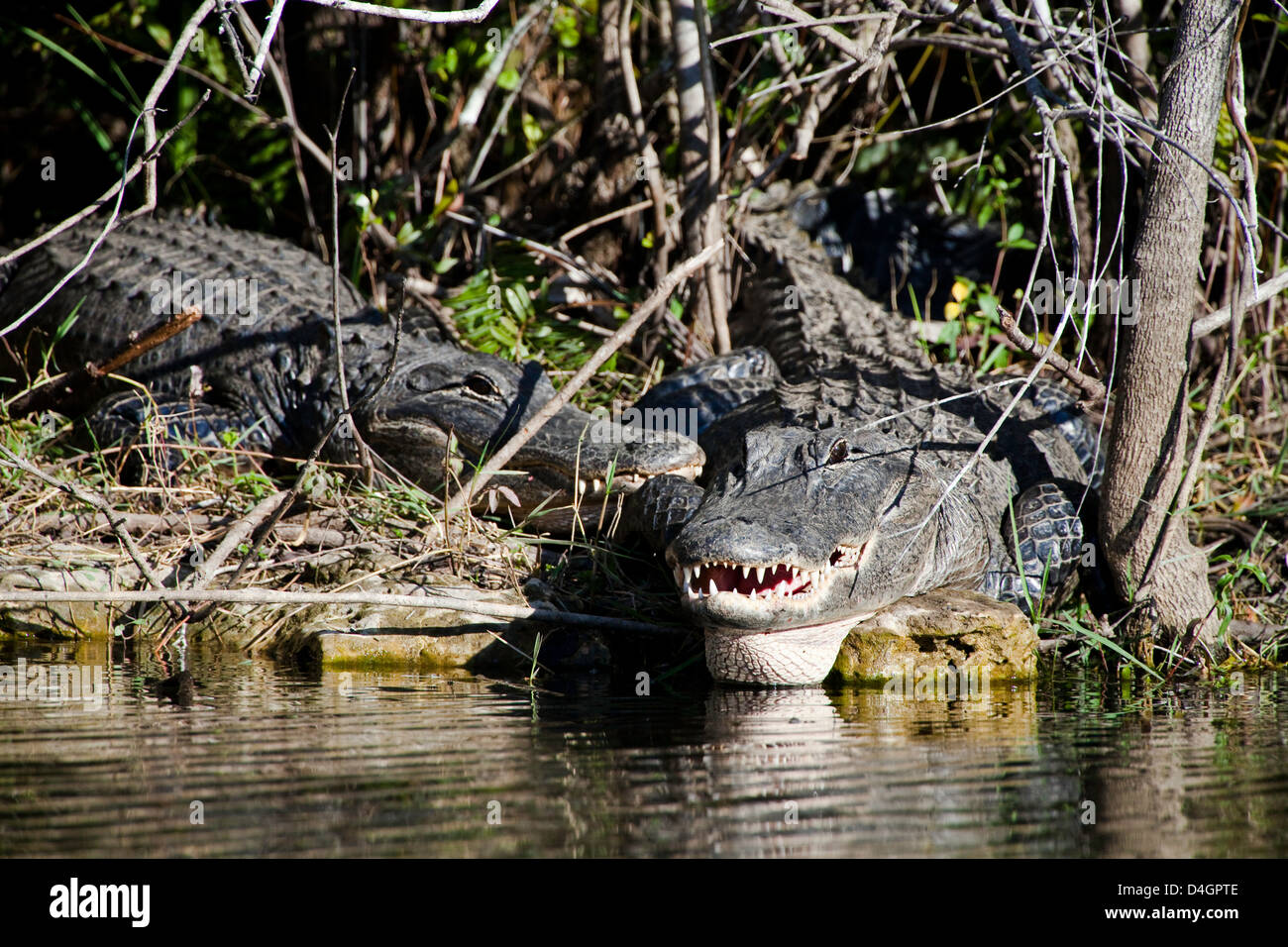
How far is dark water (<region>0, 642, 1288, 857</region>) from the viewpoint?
2.15 m

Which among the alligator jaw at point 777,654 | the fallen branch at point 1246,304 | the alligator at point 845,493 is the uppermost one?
the fallen branch at point 1246,304

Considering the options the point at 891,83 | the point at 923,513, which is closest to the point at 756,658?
the point at 923,513

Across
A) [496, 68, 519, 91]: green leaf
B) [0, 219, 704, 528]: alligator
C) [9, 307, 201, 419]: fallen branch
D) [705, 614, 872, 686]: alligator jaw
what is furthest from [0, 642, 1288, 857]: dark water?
[496, 68, 519, 91]: green leaf

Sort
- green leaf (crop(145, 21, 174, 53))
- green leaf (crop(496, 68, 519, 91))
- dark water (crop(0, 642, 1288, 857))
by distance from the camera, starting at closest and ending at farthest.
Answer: dark water (crop(0, 642, 1288, 857)), green leaf (crop(496, 68, 519, 91)), green leaf (crop(145, 21, 174, 53))

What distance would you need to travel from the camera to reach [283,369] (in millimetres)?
5867

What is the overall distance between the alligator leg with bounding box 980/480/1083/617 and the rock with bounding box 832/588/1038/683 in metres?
0.50

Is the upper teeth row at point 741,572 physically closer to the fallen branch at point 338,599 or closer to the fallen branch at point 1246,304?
the fallen branch at point 338,599

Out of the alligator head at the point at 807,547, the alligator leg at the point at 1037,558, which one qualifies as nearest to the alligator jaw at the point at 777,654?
the alligator head at the point at 807,547

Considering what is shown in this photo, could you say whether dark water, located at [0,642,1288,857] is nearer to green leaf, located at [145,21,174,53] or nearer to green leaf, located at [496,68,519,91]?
green leaf, located at [496,68,519,91]

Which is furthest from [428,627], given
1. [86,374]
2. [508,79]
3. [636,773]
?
[508,79]

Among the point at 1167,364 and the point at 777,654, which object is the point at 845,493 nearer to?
the point at 777,654

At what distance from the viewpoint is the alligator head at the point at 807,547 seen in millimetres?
3361

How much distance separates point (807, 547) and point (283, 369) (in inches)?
132
